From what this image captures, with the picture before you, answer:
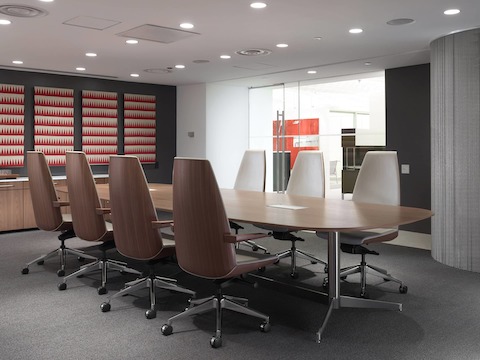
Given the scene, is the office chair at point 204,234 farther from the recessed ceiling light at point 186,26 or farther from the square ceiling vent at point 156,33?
the square ceiling vent at point 156,33

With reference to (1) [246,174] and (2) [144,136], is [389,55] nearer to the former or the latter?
(1) [246,174]

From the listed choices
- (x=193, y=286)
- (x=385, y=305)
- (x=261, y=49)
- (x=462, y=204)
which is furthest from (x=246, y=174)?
(x=385, y=305)

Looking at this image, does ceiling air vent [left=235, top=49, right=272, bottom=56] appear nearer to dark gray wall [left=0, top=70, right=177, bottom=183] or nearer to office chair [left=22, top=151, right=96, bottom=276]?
office chair [left=22, top=151, right=96, bottom=276]

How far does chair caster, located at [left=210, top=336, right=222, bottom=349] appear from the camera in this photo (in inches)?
128

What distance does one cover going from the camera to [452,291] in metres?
4.57

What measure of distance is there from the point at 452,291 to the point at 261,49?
3.65 meters

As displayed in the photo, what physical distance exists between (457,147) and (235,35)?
2.71 m

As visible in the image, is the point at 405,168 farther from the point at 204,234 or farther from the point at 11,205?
the point at 11,205

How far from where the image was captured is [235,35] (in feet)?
18.7

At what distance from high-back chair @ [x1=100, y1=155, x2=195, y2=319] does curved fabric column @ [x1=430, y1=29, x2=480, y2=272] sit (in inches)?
125

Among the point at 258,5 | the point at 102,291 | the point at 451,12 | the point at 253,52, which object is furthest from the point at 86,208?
the point at 451,12

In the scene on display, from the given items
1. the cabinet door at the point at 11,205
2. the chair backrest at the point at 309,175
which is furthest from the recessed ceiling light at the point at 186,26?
the cabinet door at the point at 11,205

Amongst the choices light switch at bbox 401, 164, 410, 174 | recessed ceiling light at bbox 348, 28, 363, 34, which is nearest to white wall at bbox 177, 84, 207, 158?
light switch at bbox 401, 164, 410, 174

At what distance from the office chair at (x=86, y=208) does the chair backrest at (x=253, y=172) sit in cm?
212
